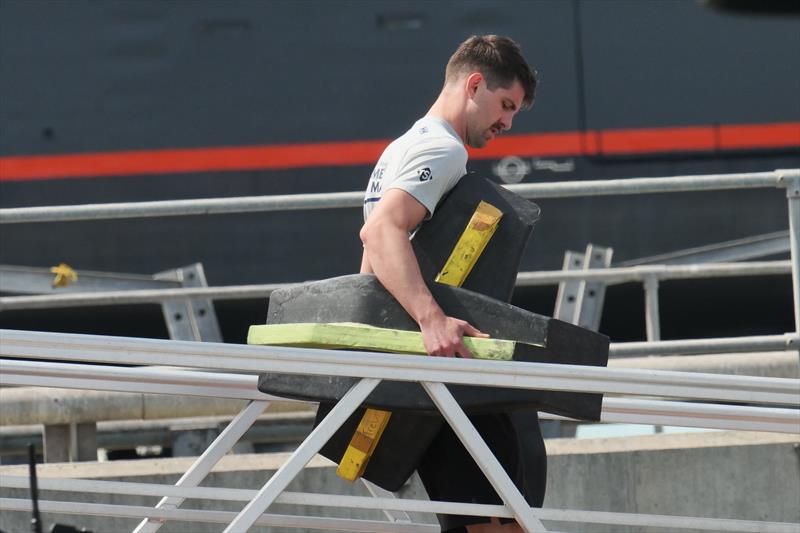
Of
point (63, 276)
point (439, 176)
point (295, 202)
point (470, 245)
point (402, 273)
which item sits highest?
point (63, 276)

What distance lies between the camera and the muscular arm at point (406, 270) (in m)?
2.64

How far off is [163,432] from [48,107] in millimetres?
2592

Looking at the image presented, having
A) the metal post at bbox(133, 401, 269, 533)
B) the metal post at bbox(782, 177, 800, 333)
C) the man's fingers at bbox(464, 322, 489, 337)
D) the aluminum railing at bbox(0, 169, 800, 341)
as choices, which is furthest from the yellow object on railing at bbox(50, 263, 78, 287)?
the man's fingers at bbox(464, 322, 489, 337)

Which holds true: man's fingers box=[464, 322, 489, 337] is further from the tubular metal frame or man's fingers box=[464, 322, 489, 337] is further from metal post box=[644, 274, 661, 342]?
metal post box=[644, 274, 661, 342]

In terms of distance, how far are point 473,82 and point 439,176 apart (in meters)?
0.29

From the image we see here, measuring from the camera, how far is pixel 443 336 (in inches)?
104

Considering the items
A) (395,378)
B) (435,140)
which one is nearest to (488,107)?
(435,140)

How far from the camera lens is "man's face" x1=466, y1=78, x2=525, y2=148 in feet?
9.57

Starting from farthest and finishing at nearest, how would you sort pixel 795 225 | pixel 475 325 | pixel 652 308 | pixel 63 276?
pixel 63 276 < pixel 652 308 < pixel 795 225 < pixel 475 325

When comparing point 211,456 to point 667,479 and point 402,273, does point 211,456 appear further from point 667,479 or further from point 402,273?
point 667,479

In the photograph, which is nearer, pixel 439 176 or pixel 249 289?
pixel 439 176

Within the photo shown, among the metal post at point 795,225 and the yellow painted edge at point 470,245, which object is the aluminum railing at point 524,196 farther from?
the yellow painted edge at point 470,245

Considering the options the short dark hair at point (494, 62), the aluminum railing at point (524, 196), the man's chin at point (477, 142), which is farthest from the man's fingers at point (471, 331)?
the aluminum railing at point (524, 196)

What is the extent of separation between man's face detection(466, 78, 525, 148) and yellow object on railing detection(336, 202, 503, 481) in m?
0.23
